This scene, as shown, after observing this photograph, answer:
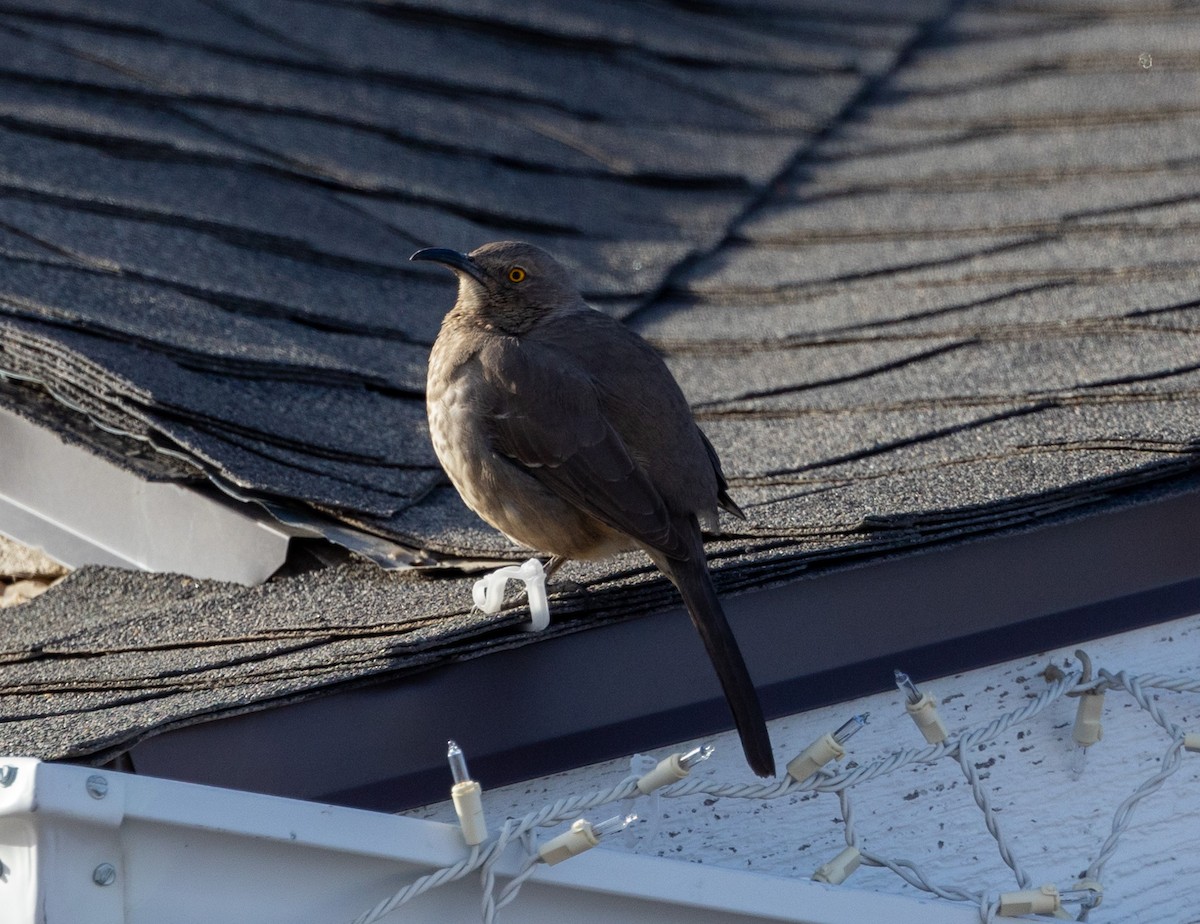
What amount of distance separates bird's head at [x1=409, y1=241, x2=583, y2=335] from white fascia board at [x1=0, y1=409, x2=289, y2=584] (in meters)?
0.83

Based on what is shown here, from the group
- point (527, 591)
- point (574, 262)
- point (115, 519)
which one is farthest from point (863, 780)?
point (574, 262)

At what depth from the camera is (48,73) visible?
13.2 ft

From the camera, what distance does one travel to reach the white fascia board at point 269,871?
187cm

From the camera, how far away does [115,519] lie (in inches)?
122

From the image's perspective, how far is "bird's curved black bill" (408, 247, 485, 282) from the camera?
345 cm

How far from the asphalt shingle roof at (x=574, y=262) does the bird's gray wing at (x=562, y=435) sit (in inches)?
6.3

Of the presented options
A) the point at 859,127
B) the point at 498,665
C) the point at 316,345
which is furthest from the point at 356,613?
the point at 859,127

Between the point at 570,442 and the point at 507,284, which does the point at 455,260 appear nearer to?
the point at 507,284

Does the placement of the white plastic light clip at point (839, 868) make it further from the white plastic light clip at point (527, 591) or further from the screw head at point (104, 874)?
the screw head at point (104, 874)

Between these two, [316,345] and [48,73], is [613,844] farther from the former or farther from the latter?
[48,73]

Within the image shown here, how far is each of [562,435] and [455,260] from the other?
0.69m

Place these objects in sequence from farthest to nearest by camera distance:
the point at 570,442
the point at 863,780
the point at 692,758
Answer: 1. the point at 570,442
2. the point at 863,780
3. the point at 692,758

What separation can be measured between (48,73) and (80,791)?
2728 millimetres

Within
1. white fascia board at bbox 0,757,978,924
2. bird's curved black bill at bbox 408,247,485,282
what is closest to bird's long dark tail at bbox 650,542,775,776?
white fascia board at bbox 0,757,978,924
